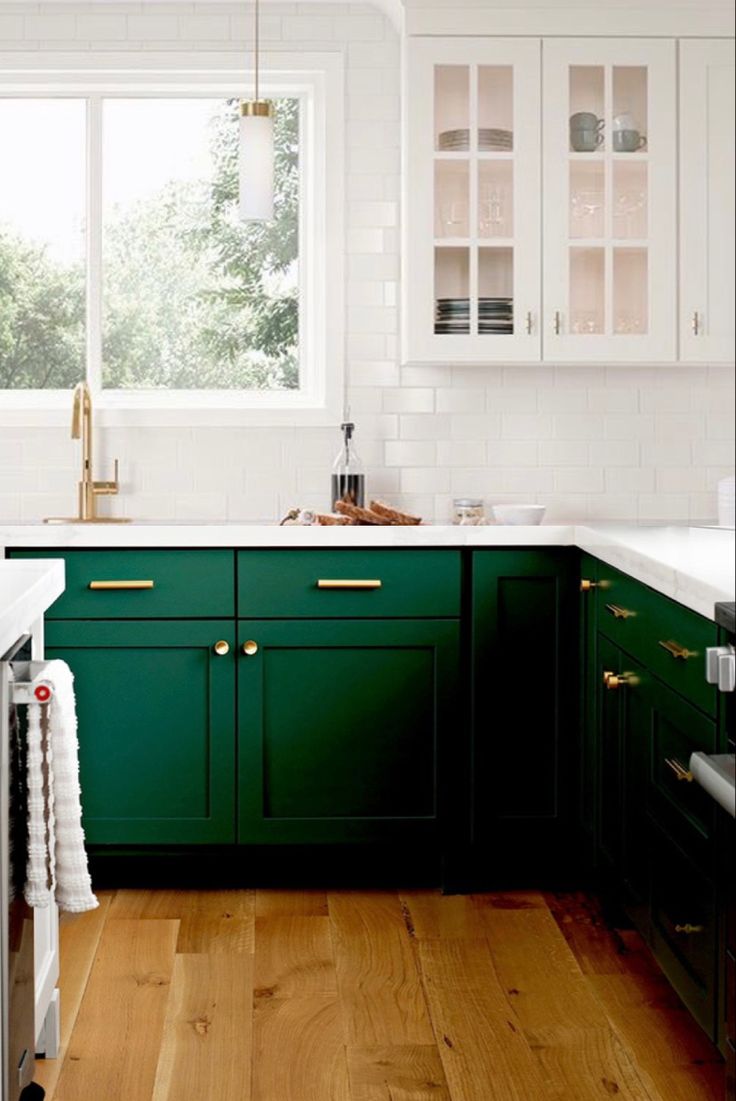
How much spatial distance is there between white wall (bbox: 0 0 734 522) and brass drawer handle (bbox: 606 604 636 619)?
38.7 inches

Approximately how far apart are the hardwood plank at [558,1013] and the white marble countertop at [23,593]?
4.17 ft

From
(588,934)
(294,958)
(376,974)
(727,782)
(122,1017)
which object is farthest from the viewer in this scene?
(588,934)

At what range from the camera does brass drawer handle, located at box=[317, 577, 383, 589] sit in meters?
3.75

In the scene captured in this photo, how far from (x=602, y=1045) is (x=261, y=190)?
7.24 ft

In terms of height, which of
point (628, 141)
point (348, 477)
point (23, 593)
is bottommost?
point (23, 593)

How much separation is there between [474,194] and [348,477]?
2.87 feet

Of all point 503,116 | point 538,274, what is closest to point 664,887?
point 538,274

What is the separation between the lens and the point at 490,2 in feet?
13.0

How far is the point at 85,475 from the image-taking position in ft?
13.8

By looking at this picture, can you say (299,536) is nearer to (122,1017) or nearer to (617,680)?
(617,680)

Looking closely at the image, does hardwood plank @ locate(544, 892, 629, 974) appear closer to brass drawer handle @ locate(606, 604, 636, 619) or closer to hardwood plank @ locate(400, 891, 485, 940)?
hardwood plank @ locate(400, 891, 485, 940)

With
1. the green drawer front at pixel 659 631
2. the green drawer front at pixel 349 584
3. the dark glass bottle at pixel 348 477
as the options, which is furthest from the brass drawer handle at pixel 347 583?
the green drawer front at pixel 659 631

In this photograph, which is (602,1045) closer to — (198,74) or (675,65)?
(675,65)

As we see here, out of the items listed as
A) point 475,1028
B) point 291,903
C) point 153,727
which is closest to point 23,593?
point 475,1028
